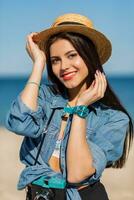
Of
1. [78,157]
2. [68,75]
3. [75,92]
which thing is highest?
[68,75]

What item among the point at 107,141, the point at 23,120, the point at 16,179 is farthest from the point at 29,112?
the point at 16,179

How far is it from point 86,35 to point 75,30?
0.07 metres

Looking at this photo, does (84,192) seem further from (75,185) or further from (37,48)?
(37,48)

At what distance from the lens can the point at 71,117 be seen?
113 inches

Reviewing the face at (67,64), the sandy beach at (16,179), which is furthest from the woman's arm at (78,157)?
the sandy beach at (16,179)

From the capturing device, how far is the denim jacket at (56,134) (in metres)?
2.78

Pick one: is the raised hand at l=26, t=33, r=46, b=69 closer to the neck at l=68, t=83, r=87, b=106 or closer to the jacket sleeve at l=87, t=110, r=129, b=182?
the neck at l=68, t=83, r=87, b=106

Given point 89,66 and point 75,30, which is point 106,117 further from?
point 75,30

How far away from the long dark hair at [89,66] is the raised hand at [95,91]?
4 cm

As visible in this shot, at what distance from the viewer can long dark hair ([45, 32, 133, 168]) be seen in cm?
289

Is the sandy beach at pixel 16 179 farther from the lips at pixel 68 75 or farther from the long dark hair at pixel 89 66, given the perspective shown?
the lips at pixel 68 75

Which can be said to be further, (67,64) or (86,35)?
(86,35)

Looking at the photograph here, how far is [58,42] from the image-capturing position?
2891mm

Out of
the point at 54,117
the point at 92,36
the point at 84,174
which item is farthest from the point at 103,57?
the point at 84,174
